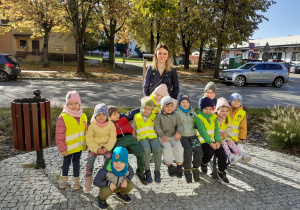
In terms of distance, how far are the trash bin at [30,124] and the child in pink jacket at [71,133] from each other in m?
0.61

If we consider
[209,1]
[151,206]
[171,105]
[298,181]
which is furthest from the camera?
[209,1]

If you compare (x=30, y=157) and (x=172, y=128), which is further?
(x=30, y=157)

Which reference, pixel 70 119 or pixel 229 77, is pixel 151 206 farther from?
pixel 229 77

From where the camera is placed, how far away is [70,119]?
3.46 metres

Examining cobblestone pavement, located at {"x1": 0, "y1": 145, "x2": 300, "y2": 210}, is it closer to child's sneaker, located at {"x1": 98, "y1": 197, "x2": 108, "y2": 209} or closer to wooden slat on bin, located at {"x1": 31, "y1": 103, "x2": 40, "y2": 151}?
child's sneaker, located at {"x1": 98, "y1": 197, "x2": 108, "y2": 209}

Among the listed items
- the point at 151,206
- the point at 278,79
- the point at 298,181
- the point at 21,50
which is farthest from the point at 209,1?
the point at 21,50

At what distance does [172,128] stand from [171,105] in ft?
1.27

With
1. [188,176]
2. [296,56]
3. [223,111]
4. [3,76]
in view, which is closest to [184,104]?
[223,111]

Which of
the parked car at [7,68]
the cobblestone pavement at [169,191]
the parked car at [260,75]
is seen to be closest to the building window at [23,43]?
the parked car at [7,68]

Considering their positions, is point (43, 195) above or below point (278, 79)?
below

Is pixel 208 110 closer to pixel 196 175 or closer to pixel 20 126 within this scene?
pixel 196 175

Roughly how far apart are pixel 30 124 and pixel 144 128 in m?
1.80

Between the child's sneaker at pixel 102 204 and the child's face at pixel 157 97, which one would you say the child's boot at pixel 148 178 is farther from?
the child's face at pixel 157 97

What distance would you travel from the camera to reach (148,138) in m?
3.84
